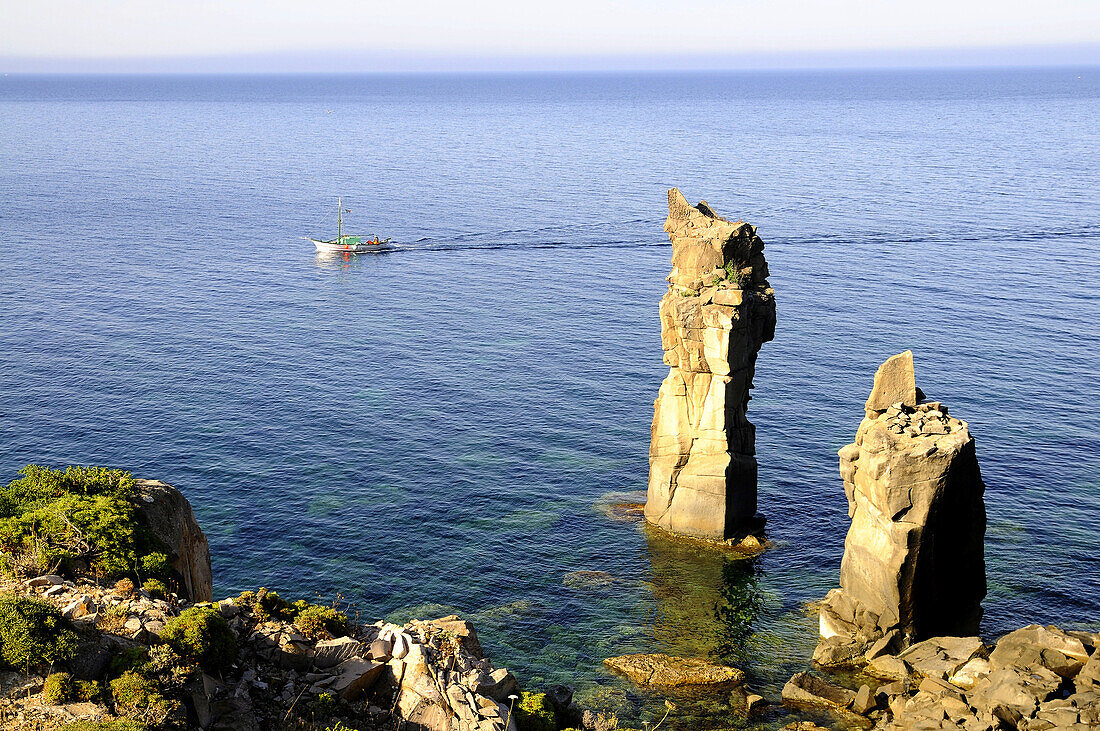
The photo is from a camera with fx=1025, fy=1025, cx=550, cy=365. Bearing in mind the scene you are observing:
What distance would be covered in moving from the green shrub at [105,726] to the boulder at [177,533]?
16222 mm

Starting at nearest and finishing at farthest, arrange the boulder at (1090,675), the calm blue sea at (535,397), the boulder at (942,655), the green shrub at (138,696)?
1. the green shrub at (138,696)
2. the boulder at (1090,675)
3. the boulder at (942,655)
4. the calm blue sea at (535,397)

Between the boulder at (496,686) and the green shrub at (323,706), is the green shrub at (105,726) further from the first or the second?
the boulder at (496,686)

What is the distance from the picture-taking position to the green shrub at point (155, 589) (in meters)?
39.4

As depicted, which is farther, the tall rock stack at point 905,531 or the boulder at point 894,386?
the boulder at point 894,386

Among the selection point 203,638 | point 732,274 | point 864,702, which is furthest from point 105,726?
point 732,274

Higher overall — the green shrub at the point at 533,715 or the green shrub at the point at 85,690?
the green shrub at the point at 85,690

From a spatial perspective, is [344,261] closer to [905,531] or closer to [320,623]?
[905,531]

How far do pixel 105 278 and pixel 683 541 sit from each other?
99890 mm

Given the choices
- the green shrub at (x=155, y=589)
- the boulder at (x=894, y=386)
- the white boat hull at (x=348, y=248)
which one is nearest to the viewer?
the green shrub at (x=155, y=589)

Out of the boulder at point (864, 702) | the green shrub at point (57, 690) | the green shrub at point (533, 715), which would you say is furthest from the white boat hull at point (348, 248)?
the green shrub at point (57, 690)

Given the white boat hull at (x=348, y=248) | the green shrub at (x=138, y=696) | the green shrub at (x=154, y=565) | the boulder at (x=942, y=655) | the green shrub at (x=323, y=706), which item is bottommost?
the boulder at (x=942, y=655)

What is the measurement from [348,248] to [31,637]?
426 feet

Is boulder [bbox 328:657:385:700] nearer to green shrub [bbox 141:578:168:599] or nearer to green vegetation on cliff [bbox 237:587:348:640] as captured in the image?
green vegetation on cliff [bbox 237:587:348:640]

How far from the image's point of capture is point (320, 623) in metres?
39.0
